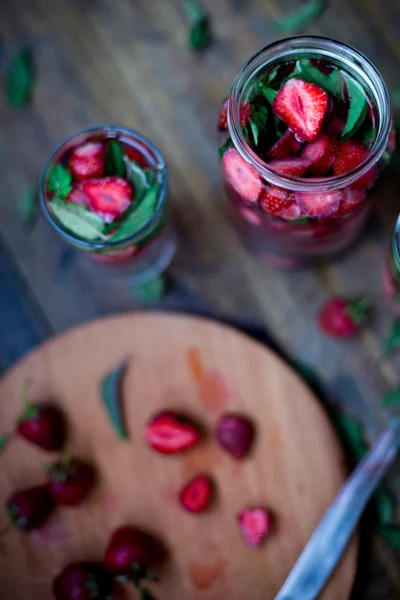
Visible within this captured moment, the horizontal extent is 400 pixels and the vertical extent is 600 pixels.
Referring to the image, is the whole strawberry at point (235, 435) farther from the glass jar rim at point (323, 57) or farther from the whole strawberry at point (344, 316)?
the glass jar rim at point (323, 57)

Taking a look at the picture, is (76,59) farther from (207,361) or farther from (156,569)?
(156,569)

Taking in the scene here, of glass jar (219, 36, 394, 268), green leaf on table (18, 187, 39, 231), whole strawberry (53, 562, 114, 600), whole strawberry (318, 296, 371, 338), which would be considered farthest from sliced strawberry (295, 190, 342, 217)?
whole strawberry (53, 562, 114, 600)

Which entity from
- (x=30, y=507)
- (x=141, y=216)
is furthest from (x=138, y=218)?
(x=30, y=507)

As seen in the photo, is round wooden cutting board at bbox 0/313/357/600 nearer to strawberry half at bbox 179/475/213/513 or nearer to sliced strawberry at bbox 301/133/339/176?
strawberry half at bbox 179/475/213/513

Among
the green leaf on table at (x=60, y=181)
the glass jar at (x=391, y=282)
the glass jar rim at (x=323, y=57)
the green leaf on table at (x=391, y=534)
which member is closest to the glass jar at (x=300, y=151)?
the glass jar rim at (x=323, y=57)

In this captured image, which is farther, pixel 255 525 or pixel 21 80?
pixel 21 80

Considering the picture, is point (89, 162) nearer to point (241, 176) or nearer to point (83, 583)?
point (241, 176)

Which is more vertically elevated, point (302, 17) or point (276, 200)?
point (302, 17)
